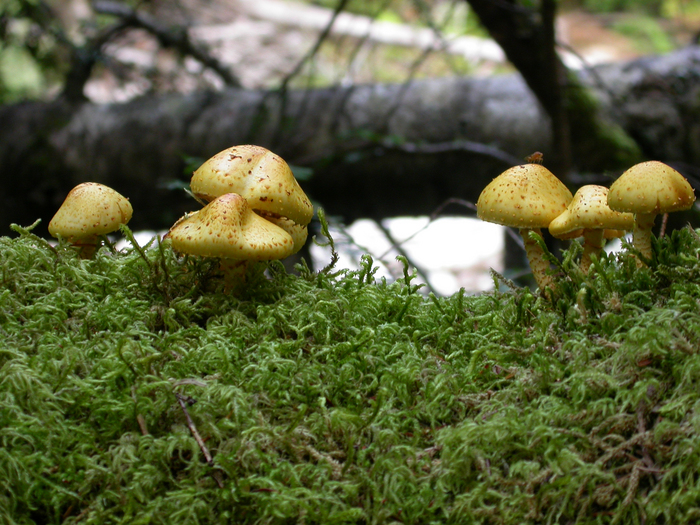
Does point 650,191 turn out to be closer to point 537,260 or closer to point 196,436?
point 537,260

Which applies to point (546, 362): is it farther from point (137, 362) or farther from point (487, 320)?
point (137, 362)

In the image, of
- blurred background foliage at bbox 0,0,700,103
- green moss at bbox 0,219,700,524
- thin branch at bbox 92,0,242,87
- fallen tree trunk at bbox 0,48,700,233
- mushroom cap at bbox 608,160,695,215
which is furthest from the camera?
thin branch at bbox 92,0,242,87

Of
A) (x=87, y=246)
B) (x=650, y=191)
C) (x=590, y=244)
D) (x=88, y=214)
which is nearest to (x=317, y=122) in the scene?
(x=87, y=246)

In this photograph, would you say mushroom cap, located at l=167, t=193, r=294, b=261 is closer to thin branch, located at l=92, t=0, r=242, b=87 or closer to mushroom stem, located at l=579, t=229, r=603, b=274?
mushroom stem, located at l=579, t=229, r=603, b=274

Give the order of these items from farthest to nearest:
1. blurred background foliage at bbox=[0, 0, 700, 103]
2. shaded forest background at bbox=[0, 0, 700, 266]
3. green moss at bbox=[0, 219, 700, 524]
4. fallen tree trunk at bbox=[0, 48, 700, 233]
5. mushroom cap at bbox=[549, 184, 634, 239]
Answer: blurred background foliage at bbox=[0, 0, 700, 103], fallen tree trunk at bbox=[0, 48, 700, 233], shaded forest background at bbox=[0, 0, 700, 266], mushroom cap at bbox=[549, 184, 634, 239], green moss at bbox=[0, 219, 700, 524]

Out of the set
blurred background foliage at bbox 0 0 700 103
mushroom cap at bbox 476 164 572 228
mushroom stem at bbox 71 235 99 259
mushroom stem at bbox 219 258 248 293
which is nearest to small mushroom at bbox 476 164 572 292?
mushroom cap at bbox 476 164 572 228

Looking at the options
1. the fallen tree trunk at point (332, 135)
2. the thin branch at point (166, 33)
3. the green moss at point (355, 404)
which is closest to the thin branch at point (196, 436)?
the green moss at point (355, 404)
